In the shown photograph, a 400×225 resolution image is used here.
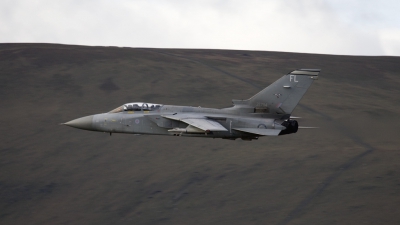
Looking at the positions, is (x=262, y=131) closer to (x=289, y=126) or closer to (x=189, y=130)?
(x=289, y=126)

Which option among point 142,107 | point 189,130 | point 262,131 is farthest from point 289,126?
A: point 142,107

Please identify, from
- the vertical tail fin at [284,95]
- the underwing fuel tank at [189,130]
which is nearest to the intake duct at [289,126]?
the vertical tail fin at [284,95]

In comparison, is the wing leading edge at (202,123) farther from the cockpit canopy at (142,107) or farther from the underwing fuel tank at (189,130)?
the cockpit canopy at (142,107)

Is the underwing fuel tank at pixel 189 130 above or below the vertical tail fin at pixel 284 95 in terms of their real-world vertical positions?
below

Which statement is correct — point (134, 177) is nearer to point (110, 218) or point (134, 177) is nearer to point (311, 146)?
point (110, 218)

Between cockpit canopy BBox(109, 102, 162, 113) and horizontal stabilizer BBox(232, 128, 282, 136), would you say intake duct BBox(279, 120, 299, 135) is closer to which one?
horizontal stabilizer BBox(232, 128, 282, 136)

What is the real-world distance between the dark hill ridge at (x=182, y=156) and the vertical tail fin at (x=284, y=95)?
23347 mm

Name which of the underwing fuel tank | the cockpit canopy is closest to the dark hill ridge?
the cockpit canopy

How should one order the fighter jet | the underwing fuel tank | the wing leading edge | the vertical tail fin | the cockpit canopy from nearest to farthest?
the wing leading edge, the underwing fuel tank, the fighter jet, the vertical tail fin, the cockpit canopy

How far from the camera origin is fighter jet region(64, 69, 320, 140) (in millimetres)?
31219

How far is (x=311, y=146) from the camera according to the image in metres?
65.8

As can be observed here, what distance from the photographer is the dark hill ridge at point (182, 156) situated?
56.0 m

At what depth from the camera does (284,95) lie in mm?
32031

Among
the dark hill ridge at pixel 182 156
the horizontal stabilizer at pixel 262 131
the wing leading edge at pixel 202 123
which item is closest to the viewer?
the wing leading edge at pixel 202 123
